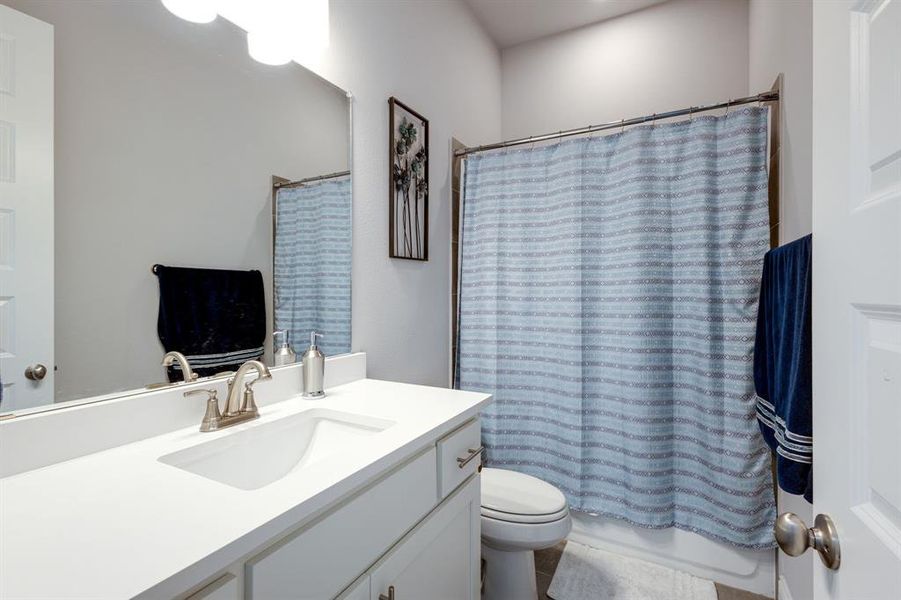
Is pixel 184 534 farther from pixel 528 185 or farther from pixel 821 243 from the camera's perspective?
pixel 528 185

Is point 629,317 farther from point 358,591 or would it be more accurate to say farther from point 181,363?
point 181,363

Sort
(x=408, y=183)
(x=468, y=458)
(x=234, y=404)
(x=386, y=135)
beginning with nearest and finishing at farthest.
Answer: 1. (x=234, y=404)
2. (x=468, y=458)
3. (x=386, y=135)
4. (x=408, y=183)

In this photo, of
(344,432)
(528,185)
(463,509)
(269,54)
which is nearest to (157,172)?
(269,54)

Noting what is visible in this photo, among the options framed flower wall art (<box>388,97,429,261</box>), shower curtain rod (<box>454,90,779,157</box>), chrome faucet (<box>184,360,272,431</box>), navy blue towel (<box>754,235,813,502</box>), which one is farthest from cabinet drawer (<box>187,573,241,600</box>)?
shower curtain rod (<box>454,90,779,157</box>)

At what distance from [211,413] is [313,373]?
32cm

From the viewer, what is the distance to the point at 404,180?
174cm

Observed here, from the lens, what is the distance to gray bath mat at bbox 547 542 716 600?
5.24 feet

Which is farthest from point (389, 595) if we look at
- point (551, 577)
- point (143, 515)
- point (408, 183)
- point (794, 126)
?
point (794, 126)

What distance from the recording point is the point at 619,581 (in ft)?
5.49

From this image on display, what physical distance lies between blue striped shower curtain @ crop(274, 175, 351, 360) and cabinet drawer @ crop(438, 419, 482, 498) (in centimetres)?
56

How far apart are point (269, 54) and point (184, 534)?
1216mm

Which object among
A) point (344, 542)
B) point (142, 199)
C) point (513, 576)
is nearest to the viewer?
point (344, 542)

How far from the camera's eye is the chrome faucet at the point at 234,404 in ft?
3.10

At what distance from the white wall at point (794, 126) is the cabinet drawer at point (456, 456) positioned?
1.02 metres
